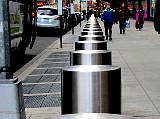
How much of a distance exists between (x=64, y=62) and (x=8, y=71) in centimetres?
860

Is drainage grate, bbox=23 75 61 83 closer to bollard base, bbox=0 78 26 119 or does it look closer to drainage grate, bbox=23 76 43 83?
drainage grate, bbox=23 76 43 83

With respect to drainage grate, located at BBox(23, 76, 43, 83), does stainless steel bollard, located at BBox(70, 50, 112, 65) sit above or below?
above

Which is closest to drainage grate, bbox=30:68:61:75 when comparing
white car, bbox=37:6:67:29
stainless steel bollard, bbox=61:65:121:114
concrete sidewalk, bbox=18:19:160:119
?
concrete sidewalk, bbox=18:19:160:119

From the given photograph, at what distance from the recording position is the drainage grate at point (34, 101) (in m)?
7.49

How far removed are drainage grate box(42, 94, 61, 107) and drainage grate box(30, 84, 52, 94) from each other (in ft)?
1.89

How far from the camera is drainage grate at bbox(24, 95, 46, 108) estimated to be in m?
7.49

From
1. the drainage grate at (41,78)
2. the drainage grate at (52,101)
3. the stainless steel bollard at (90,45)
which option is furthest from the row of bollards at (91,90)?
the drainage grate at (41,78)

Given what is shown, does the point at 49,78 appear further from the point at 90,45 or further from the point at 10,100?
the point at 10,100

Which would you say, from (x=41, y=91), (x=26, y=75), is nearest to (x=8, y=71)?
(x=41, y=91)

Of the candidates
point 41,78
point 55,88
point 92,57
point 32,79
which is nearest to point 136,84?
point 55,88

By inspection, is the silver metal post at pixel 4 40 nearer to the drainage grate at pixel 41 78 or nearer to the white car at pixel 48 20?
the drainage grate at pixel 41 78

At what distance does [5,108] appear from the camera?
16.2 ft

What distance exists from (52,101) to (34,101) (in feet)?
1.16

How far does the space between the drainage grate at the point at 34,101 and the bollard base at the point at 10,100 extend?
95.9 inches
